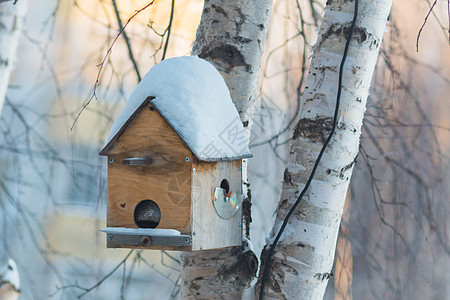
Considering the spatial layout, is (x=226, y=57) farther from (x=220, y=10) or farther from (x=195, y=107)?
(x=195, y=107)

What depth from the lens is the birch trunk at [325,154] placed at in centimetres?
138

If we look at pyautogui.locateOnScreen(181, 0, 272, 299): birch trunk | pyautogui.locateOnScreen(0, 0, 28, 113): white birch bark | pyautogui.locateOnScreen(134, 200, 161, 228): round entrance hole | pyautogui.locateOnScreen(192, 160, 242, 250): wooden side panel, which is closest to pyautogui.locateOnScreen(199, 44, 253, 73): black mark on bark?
pyautogui.locateOnScreen(181, 0, 272, 299): birch trunk

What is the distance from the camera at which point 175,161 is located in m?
1.30

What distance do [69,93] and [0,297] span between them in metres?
3.01

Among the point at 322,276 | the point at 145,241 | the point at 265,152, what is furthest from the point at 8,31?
the point at 265,152

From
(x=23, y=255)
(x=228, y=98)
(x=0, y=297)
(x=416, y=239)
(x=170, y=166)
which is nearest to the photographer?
(x=170, y=166)

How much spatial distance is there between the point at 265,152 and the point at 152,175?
10.2ft

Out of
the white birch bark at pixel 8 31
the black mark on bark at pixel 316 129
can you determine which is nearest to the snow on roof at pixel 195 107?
the black mark on bark at pixel 316 129

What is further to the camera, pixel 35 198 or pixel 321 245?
pixel 35 198

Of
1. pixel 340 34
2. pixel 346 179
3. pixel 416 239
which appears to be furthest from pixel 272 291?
pixel 416 239

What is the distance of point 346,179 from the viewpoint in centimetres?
145

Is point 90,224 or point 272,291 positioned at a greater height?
point 272,291

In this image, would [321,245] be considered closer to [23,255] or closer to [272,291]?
[272,291]

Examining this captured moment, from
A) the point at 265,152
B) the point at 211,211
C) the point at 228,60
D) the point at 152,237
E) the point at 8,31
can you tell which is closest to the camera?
the point at 152,237
